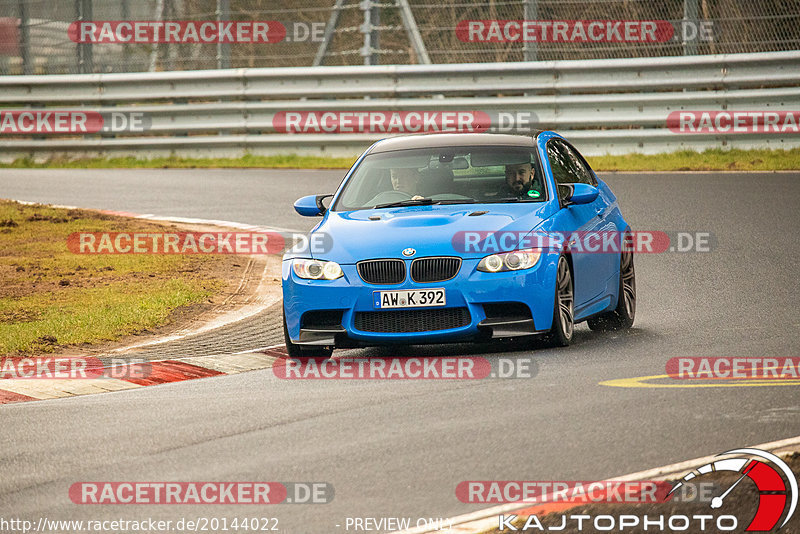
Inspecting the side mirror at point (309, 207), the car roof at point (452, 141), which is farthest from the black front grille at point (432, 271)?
the car roof at point (452, 141)

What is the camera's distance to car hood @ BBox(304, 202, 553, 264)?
29.9 ft

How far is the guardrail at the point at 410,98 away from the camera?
68.0 ft

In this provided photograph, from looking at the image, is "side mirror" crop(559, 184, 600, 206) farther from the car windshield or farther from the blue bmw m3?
the car windshield

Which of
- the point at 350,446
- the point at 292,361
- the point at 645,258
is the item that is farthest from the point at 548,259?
the point at 645,258

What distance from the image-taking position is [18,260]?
47.2ft

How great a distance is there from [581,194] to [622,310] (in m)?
1.15

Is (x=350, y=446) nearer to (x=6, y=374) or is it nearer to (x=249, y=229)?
(x=6, y=374)

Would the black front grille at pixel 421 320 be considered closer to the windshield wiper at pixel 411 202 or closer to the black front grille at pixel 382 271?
the black front grille at pixel 382 271

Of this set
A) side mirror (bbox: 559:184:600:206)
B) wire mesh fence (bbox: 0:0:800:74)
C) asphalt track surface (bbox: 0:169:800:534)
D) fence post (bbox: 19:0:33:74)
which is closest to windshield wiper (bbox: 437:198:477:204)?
side mirror (bbox: 559:184:600:206)

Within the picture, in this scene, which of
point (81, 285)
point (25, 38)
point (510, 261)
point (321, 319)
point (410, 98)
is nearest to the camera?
point (510, 261)

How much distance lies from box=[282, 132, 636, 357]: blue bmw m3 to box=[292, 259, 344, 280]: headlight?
0.03ft

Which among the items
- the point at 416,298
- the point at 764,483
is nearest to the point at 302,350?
the point at 416,298

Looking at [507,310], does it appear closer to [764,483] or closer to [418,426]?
[418,426]

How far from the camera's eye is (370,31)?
22047 mm
